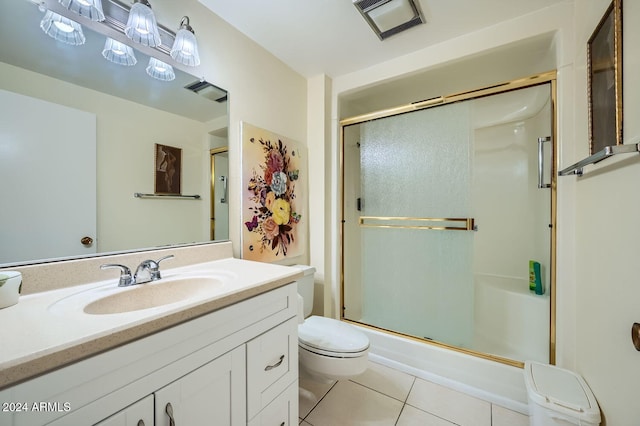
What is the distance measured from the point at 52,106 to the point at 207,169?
609 mm

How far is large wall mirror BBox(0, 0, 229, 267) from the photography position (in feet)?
2.64

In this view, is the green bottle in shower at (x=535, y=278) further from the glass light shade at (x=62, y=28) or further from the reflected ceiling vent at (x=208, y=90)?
the glass light shade at (x=62, y=28)

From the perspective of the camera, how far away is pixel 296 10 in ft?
4.43

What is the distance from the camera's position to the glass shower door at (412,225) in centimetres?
167

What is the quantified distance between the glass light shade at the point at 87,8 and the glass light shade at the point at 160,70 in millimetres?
210

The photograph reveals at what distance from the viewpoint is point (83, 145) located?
0.94 metres

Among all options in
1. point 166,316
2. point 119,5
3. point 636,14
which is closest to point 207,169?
point 119,5

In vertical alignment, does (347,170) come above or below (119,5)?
below

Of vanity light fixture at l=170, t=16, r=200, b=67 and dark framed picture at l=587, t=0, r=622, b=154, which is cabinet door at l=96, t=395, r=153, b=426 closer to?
vanity light fixture at l=170, t=16, r=200, b=67

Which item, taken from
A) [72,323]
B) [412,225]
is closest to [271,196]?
[412,225]

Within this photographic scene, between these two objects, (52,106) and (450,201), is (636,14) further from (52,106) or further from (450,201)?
(52,106)

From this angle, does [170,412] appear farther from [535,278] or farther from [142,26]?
[535,278]

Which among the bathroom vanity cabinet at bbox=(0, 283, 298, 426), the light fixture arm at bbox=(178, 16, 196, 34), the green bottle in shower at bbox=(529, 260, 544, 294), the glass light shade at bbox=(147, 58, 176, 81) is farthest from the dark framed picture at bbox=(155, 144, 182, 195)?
the green bottle in shower at bbox=(529, 260, 544, 294)

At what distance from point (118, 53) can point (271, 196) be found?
102cm
